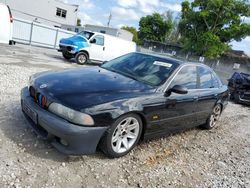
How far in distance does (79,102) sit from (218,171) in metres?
2.48

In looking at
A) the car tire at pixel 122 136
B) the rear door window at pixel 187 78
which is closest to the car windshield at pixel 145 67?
the rear door window at pixel 187 78

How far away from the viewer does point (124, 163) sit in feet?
11.1

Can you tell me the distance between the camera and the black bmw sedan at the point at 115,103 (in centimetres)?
294

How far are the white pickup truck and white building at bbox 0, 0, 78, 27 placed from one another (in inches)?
972

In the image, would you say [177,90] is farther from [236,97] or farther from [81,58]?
[81,58]

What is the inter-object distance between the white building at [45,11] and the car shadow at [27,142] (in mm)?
33925

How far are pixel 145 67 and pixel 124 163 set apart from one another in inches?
70.5

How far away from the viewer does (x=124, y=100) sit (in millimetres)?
3223

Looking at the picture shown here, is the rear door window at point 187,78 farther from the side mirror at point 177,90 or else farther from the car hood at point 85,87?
the car hood at point 85,87

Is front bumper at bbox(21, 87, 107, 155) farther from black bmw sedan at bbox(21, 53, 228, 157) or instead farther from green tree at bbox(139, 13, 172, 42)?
green tree at bbox(139, 13, 172, 42)

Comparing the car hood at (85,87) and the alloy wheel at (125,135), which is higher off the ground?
the car hood at (85,87)

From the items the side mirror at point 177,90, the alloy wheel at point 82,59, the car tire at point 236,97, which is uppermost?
the side mirror at point 177,90

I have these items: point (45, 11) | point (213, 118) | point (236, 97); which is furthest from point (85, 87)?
point (45, 11)

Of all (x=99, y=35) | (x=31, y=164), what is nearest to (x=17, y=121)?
(x=31, y=164)
